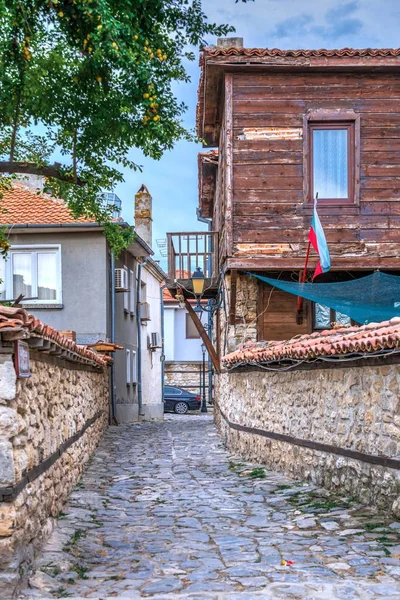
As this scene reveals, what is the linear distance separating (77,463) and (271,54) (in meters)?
8.32

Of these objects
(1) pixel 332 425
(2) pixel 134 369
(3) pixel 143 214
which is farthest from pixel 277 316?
(3) pixel 143 214

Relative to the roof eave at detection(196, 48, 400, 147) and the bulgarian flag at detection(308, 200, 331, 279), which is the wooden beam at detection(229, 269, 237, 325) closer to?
the bulgarian flag at detection(308, 200, 331, 279)

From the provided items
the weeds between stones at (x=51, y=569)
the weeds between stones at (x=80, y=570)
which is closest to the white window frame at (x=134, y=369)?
the weeds between stones at (x=80, y=570)

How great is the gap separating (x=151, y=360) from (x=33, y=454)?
77.2 feet

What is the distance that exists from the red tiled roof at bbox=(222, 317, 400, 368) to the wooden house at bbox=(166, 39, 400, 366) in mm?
3234

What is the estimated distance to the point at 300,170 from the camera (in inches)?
557

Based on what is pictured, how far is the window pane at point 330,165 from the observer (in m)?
14.2

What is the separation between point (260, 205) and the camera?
45.9ft

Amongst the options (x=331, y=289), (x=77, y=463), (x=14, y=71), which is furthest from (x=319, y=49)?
(x=77, y=463)

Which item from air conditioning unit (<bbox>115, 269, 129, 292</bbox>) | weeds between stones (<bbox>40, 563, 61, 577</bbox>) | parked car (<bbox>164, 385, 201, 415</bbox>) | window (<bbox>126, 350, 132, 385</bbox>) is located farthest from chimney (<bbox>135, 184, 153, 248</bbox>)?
weeds between stones (<bbox>40, 563, 61, 577</bbox>)

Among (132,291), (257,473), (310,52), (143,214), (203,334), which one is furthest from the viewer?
(143,214)

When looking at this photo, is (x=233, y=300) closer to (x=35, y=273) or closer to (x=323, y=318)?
(x=323, y=318)

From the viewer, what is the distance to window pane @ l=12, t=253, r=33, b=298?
19.6 m

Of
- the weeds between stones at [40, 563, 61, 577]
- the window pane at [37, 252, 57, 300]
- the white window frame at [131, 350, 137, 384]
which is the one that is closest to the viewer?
the weeds between stones at [40, 563, 61, 577]
